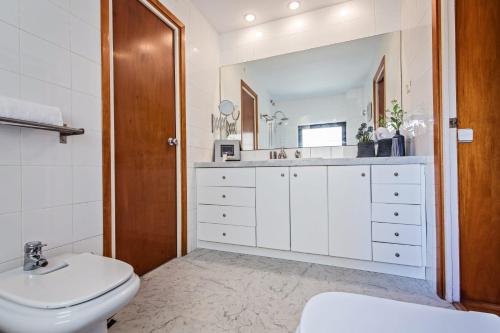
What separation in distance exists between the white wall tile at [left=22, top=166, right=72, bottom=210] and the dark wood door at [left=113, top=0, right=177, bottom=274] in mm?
328

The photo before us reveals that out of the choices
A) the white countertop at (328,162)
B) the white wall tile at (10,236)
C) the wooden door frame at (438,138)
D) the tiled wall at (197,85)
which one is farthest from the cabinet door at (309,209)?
the white wall tile at (10,236)

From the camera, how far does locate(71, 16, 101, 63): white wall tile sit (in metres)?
1.29

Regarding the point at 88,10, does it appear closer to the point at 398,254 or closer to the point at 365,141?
the point at 365,141

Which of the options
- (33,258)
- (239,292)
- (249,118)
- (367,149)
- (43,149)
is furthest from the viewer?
(249,118)

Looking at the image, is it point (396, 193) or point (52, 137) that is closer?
point (52, 137)

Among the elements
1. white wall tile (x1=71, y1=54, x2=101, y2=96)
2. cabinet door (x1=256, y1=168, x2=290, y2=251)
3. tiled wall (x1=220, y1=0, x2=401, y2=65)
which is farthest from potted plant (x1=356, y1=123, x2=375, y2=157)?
white wall tile (x1=71, y1=54, x2=101, y2=96)

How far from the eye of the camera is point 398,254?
1.67 m

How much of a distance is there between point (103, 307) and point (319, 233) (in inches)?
59.3

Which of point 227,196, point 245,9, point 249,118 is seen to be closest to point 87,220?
point 227,196

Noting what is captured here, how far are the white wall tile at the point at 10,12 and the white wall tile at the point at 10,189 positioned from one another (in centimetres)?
64

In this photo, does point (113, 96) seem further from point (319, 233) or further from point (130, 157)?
point (319, 233)

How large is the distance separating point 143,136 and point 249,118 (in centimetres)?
125

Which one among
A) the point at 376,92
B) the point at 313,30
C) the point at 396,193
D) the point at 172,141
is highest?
the point at 313,30

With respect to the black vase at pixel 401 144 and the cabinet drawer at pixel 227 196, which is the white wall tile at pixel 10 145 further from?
the black vase at pixel 401 144
